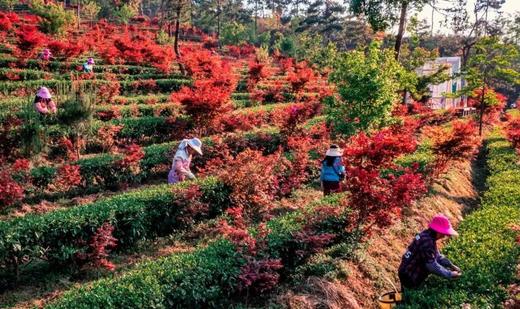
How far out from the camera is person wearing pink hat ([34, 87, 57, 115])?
12.4 meters

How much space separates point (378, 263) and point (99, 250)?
4.43 meters

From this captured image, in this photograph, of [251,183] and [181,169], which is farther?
[181,169]

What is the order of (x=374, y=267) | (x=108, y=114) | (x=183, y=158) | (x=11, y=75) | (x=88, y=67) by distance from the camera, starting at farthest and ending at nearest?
1. (x=88, y=67)
2. (x=11, y=75)
3. (x=108, y=114)
4. (x=183, y=158)
5. (x=374, y=267)

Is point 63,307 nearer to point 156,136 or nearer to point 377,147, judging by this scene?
point 377,147

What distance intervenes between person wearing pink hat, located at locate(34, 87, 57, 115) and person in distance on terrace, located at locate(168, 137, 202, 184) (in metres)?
5.72

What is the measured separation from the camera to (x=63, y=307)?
4441 mm

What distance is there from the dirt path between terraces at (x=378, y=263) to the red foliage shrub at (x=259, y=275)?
13.6 inches

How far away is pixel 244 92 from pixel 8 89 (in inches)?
425

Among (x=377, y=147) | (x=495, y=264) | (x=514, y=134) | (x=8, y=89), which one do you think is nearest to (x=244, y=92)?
(x=8, y=89)

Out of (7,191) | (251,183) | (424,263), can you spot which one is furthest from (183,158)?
(424,263)

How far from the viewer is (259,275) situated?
18.3 feet

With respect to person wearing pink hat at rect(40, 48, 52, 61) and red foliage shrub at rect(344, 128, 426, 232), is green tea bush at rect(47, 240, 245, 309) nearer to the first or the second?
red foliage shrub at rect(344, 128, 426, 232)

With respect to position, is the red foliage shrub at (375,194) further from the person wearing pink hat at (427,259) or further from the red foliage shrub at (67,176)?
the red foliage shrub at (67,176)

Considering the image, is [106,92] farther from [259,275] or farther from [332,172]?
[259,275]
